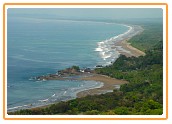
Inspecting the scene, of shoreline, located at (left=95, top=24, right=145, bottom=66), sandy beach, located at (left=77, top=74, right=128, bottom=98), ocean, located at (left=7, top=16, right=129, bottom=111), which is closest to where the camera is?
ocean, located at (left=7, top=16, right=129, bottom=111)

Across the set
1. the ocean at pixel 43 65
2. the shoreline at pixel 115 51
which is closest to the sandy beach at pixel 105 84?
the ocean at pixel 43 65

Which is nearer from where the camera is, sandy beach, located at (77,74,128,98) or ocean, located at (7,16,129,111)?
ocean, located at (7,16,129,111)

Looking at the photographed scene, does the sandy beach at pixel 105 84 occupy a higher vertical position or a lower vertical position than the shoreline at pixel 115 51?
lower

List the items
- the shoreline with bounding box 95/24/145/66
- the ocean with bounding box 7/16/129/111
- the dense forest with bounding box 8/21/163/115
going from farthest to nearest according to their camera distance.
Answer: the shoreline with bounding box 95/24/145/66, the ocean with bounding box 7/16/129/111, the dense forest with bounding box 8/21/163/115

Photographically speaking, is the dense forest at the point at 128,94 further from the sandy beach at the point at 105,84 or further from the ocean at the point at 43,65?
the ocean at the point at 43,65

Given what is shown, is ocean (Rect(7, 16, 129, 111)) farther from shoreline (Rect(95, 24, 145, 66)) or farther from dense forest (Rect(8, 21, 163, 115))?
dense forest (Rect(8, 21, 163, 115))

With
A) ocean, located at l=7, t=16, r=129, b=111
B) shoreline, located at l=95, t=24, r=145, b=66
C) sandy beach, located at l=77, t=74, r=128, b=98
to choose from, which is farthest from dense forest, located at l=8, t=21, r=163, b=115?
shoreline, located at l=95, t=24, r=145, b=66

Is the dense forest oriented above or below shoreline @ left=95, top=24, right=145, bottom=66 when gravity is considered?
below

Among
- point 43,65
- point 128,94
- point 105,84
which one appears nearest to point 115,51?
point 43,65
